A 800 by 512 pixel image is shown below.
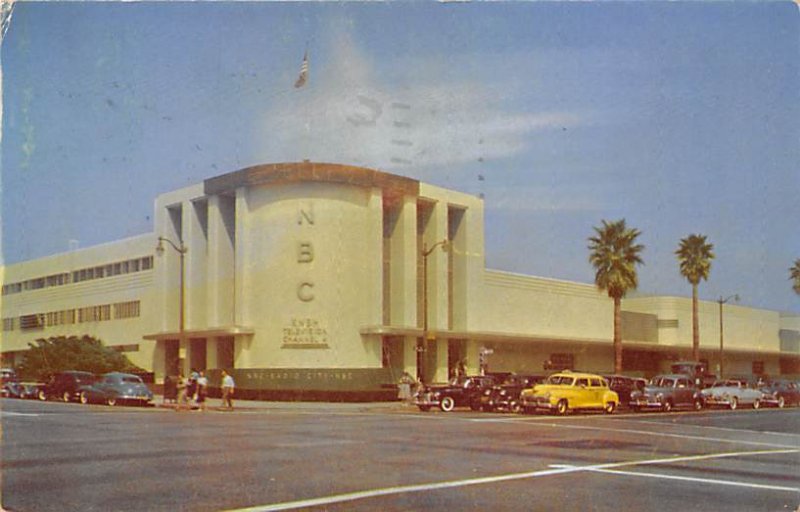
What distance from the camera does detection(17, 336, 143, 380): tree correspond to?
25344mm

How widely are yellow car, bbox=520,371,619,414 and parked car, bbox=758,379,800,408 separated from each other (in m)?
13.0

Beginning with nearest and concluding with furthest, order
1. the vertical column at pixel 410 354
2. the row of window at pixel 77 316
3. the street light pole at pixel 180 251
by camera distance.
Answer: the row of window at pixel 77 316, the street light pole at pixel 180 251, the vertical column at pixel 410 354

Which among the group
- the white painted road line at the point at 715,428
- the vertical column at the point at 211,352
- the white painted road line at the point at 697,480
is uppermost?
the vertical column at the point at 211,352

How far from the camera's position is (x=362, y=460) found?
48.5 feet

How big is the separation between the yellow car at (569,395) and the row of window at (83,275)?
1621 centimetres

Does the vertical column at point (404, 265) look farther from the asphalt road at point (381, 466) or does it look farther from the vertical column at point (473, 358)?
the asphalt road at point (381, 466)

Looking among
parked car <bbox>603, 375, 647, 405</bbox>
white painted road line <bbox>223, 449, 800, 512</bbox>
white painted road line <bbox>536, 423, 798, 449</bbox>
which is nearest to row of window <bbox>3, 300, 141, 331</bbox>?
white painted road line <bbox>223, 449, 800, 512</bbox>

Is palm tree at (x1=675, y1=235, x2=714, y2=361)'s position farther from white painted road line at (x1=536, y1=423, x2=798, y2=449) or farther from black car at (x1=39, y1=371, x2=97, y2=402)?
black car at (x1=39, y1=371, x2=97, y2=402)

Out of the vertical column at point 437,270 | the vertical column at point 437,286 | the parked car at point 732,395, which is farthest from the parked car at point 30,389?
the parked car at point 732,395

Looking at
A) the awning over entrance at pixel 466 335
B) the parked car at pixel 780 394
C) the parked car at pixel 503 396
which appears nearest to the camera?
the parked car at pixel 503 396

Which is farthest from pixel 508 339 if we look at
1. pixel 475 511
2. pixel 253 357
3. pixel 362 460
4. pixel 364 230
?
pixel 475 511

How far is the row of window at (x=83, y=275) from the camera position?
21.8m

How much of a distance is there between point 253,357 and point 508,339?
17.0m

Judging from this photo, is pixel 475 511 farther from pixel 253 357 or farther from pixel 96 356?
pixel 253 357
